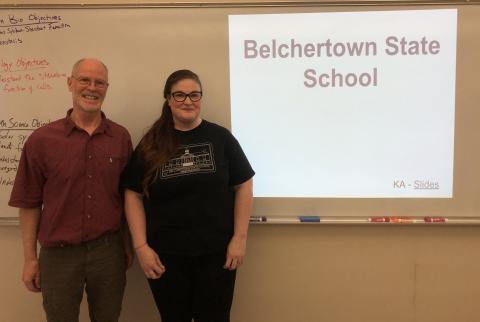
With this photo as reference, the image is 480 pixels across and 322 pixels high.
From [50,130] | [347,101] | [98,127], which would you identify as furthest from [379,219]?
[50,130]

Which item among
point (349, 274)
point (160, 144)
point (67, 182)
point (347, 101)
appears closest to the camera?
point (67, 182)

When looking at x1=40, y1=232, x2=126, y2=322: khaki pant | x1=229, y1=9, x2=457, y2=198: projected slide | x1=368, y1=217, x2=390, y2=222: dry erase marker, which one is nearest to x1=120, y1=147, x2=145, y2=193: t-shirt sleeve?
x1=40, y1=232, x2=126, y2=322: khaki pant

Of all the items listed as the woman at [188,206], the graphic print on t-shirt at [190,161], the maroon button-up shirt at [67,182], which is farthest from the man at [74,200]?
the graphic print on t-shirt at [190,161]

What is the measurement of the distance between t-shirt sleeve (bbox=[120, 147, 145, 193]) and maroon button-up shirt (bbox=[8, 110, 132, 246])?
58mm

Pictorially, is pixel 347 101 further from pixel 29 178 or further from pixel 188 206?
pixel 29 178

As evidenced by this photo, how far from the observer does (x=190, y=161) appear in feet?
5.06

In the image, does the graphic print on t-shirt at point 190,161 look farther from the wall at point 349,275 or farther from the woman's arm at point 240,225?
the wall at point 349,275

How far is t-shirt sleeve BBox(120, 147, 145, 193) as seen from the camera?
5.10ft

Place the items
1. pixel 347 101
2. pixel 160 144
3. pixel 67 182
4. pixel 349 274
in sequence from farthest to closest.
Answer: pixel 349 274 < pixel 347 101 < pixel 160 144 < pixel 67 182

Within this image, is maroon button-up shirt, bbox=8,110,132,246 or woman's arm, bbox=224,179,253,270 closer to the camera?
maroon button-up shirt, bbox=8,110,132,246

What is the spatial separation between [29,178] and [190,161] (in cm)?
67

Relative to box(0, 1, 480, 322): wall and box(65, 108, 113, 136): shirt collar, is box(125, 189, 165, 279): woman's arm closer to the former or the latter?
box(65, 108, 113, 136): shirt collar

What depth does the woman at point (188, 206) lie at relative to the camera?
5.01 feet

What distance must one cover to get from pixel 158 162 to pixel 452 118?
145cm
